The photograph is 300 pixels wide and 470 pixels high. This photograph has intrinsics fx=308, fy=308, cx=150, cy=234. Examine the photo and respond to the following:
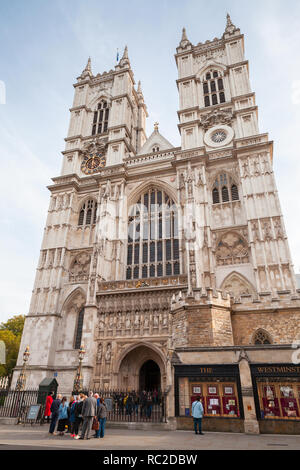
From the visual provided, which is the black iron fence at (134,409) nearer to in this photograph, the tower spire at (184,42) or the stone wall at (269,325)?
the stone wall at (269,325)

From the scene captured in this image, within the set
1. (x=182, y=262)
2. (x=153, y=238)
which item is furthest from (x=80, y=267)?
(x=182, y=262)

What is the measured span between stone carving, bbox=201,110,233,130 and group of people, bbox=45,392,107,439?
2438 centimetres

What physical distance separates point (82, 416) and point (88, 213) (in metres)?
20.8

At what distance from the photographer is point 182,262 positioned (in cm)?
2200

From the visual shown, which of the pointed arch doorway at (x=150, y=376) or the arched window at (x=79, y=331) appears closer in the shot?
the pointed arch doorway at (x=150, y=376)

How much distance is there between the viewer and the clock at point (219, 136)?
26266 mm

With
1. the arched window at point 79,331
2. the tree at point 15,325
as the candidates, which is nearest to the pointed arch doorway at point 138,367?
the arched window at point 79,331

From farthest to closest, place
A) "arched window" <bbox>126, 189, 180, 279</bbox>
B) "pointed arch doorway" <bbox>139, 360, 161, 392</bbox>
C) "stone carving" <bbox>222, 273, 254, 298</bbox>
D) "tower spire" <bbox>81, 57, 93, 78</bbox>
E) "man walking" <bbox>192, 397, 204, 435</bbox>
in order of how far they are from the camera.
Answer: "tower spire" <bbox>81, 57, 93, 78</bbox> < "arched window" <bbox>126, 189, 180, 279</bbox> < "pointed arch doorway" <bbox>139, 360, 161, 392</bbox> < "stone carving" <bbox>222, 273, 254, 298</bbox> < "man walking" <bbox>192, 397, 204, 435</bbox>

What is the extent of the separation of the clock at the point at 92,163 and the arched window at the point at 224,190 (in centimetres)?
1138

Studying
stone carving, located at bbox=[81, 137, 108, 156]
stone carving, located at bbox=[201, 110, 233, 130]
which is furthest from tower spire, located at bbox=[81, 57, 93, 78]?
stone carving, located at bbox=[201, 110, 233, 130]

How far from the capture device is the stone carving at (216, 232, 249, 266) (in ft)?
70.7

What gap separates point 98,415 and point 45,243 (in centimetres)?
1953

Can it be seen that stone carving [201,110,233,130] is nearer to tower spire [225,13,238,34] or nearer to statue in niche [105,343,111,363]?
tower spire [225,13,238,34]
